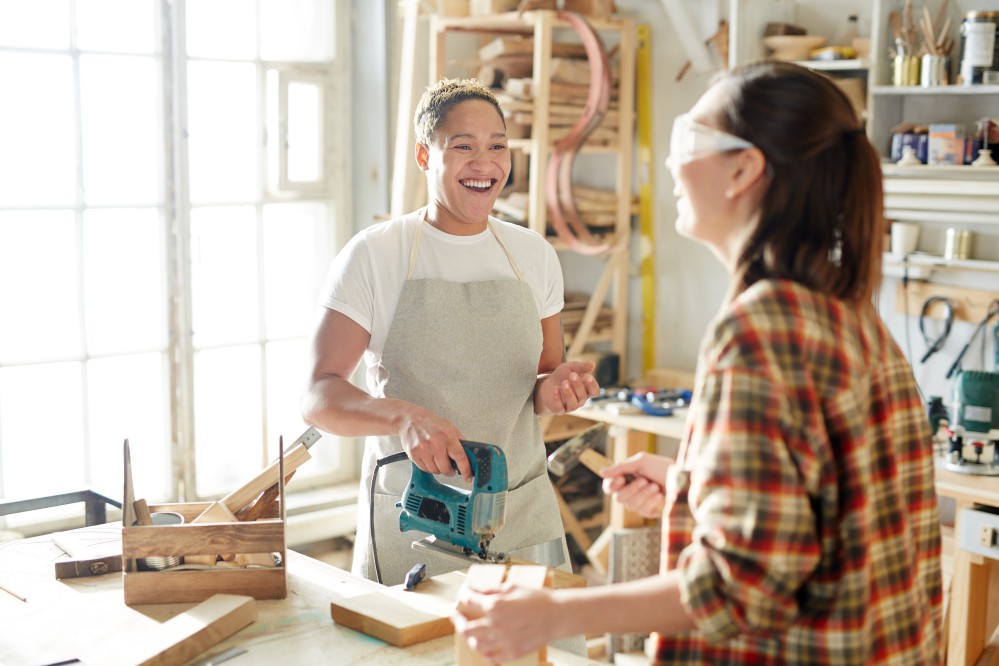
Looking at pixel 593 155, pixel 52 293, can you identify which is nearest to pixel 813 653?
pixel 52 293

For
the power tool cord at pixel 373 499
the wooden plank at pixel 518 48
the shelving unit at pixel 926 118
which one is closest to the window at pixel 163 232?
the wooden plank at pixel 518 48

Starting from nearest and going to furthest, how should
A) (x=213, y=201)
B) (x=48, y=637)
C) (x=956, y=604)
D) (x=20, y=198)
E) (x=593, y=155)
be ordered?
(x=48, y=637) < (x=956, y=604) < (x=20, y=198) < (x=213, y=201) < (x=593, y=155)

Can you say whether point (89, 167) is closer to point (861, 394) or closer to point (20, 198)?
point (20, 198)

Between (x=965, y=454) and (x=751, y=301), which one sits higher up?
(x=751, y=301)

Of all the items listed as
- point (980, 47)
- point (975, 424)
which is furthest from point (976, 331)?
point (980, 47)

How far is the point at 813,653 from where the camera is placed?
111cm

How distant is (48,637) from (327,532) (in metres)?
2.40

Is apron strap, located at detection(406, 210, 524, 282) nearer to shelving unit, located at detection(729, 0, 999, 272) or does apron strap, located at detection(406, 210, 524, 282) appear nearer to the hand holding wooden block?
the hand holding wooden block

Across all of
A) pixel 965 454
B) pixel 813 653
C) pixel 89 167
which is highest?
pixel 89 167

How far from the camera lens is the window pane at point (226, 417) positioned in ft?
13.0

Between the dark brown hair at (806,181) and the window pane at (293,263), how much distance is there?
3.12 metres

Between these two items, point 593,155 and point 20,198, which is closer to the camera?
point 20,198

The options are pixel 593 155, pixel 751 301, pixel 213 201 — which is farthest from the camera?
pixel 593 155

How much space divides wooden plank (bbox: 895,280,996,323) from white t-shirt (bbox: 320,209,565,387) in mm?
1591
